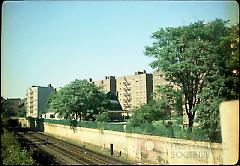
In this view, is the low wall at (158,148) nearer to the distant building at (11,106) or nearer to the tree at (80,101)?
the tree at (80,101)

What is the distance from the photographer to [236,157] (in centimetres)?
1205

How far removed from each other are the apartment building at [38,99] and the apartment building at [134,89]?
25.8m

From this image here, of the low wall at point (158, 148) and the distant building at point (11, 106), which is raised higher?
the distant building at point (11, 106)

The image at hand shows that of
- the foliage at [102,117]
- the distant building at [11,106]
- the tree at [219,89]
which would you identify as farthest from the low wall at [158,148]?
the distant building at [11,106]

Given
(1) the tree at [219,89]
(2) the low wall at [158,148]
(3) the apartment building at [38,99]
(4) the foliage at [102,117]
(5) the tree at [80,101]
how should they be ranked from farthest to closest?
(3) the apartment building at [38,99]
(5) the tree at [80,101]
(4) the foliage at [102,117]
(2) the low wall at [158,148]
(1) the tree at [219,89]

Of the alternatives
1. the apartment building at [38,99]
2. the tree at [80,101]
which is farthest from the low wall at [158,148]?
the apartment building at [38,99]

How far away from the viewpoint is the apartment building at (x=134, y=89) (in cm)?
10013

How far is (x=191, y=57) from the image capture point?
25.2 meters

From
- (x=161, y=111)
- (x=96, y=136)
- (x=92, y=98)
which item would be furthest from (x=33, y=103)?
(x=161, y=111)

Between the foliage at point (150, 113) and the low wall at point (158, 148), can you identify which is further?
the foliage at point (150, 113)

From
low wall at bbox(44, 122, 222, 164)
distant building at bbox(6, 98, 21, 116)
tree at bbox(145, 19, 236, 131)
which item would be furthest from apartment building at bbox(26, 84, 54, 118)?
tree at bbox(145, 19, 236, 131)

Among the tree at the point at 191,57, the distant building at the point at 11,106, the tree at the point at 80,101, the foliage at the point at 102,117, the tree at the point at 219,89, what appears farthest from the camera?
the tree at the point at 80,101

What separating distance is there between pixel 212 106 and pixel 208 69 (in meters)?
4.64

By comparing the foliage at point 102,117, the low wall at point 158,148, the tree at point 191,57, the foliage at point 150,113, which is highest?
the tree at point 191,57
